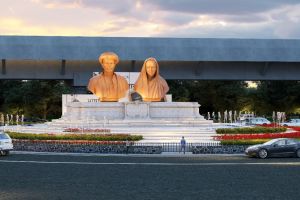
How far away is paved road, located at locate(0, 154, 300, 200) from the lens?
15039 mm

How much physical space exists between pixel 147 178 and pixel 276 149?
10831 millimetres

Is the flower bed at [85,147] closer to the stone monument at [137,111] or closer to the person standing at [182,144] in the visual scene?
the person standing at [182,144]

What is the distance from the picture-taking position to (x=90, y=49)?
61.5 metres

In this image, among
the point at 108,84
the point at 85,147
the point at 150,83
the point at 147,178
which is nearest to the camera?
the point at 147,178

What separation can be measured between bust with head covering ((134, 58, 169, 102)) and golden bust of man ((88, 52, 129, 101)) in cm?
142

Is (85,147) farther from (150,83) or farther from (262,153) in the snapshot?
(150,83)

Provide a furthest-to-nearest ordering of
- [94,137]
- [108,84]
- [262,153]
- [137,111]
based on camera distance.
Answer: [108,84]
[137,111]
[94,137]
[262,153]

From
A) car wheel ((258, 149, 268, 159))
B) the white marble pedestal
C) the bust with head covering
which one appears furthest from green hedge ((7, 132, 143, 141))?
the bust with head covering

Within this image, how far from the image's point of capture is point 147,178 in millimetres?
18609

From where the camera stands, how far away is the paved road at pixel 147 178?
15.0 metres

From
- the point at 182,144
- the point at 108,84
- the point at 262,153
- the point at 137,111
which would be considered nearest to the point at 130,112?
the point at 137,111

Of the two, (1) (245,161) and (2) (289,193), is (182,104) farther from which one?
(2) (289,193)

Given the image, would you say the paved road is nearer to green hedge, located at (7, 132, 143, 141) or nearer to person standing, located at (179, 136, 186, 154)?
person standing, located at (179, 136, 186, 154)

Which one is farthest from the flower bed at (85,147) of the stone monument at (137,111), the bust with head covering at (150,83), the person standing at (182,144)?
the bust with head covering at (150,83)
